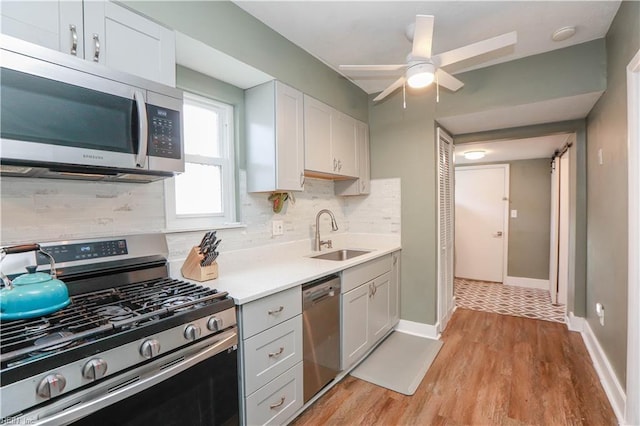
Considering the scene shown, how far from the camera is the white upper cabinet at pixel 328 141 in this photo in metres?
2.40

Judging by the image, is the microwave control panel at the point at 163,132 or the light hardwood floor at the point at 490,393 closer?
the microwave control panel at the point at 163,132

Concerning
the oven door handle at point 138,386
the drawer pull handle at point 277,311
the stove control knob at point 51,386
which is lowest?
the oven door handle at point 138,386

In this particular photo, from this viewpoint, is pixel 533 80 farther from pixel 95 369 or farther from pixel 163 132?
pixel 95 369

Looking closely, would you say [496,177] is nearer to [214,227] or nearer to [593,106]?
[593,106]

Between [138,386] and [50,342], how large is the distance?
1.02 ft

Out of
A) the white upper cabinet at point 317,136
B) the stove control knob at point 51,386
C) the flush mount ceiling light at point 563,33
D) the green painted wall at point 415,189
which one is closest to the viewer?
the stove control knob at point 51,386

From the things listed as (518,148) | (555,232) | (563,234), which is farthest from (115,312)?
(555,232)

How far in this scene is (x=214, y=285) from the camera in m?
1.61

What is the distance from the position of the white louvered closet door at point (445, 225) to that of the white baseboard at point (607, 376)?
1.16m

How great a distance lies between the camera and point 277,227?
248 centimetres

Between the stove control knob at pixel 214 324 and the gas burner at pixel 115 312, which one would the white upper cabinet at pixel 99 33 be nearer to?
the gas burner at pixel 115 312

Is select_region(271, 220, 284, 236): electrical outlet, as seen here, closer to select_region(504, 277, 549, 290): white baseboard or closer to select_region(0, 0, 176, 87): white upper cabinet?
select_region(0, 0, 176, 87): white upper cabinet

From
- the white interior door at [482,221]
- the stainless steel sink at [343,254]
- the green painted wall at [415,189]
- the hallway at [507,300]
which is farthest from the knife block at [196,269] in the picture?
the white interior door at [482,221]

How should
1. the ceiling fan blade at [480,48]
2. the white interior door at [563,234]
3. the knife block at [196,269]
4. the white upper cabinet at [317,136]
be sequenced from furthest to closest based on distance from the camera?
the white interior door at [563,234] < the white upper cabinet at [317,136] < the knife block at [196,269] < the ceiling fan blade at [480,48]
